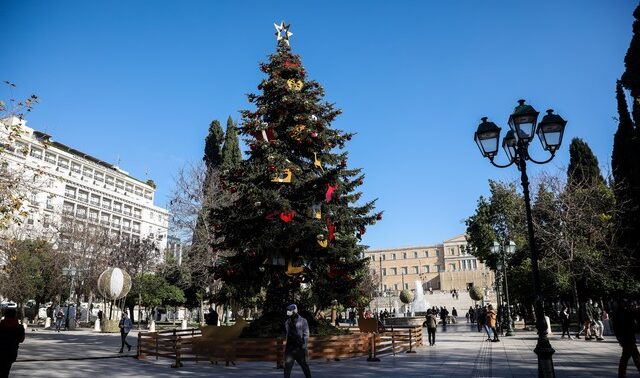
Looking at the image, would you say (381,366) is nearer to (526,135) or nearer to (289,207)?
(289,207)

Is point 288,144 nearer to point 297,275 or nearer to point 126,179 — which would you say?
point 297,275

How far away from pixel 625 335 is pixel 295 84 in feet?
41.6

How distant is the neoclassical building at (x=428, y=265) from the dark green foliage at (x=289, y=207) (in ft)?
276

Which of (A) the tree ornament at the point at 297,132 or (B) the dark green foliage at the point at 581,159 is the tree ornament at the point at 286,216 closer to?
(A) the tree ornament at the point at 297,132

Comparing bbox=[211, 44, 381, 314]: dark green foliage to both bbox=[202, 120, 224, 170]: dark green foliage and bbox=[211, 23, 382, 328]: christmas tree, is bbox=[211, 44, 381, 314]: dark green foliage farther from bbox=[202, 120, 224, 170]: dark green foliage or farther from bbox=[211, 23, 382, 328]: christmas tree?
bbox=[202, 120, 224, 170]: dark green foliage

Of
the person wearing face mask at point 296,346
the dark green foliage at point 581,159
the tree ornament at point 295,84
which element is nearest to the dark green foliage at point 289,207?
the tree ornament at point 295,84

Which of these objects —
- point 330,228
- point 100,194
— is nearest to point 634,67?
point 330,228

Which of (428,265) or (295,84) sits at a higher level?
(295,84)

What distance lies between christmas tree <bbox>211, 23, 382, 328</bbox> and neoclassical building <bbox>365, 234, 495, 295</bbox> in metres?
84.1

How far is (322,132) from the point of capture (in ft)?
55.5

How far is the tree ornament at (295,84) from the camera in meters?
17.0

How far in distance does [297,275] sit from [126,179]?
74470 millimetres

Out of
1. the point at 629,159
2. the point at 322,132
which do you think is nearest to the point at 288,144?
the point at 322,132

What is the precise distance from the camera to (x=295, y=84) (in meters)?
17.2
